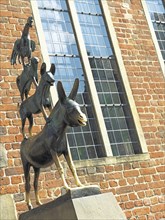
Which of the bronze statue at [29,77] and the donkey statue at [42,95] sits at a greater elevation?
the bronze statue at [29,77]

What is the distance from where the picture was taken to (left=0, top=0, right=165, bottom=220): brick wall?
609cm

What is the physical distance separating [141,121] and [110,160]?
1144 millimetres

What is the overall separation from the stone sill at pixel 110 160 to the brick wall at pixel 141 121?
0.05 metres

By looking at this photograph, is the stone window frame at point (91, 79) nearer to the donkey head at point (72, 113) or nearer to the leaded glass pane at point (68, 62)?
the leaded glass pane at point (68, 62)

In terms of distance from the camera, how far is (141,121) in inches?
293

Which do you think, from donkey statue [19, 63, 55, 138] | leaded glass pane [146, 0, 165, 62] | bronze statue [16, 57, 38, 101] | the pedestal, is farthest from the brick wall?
the pedestal

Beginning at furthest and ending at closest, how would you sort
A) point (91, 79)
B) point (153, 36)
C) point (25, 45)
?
point (153, 36)
point (91, 79)
point (25, 45)

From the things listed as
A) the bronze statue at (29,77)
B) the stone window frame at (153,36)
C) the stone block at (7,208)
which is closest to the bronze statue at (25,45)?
the bronze statue at (29,77)

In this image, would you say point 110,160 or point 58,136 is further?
point 110,160

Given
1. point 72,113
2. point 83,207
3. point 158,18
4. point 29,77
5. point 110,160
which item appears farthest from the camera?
point 158,18

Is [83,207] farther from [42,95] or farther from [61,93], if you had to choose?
[42,95]

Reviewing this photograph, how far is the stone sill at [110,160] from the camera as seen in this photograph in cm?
646

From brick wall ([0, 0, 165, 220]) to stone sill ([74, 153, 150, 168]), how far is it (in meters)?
0.05

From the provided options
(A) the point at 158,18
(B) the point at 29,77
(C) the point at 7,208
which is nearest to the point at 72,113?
(B) the point at 29,77
